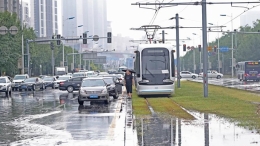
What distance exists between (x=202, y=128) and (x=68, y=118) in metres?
6.87

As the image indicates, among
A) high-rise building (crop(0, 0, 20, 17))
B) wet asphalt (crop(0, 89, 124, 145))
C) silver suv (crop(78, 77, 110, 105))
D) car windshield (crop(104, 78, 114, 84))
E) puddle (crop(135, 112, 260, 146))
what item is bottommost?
wet asphalt (crop(0, 89, 124, 145))

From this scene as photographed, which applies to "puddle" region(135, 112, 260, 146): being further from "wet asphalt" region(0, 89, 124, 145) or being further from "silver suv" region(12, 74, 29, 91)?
"silver suv" region(12, 74, 29, 91)

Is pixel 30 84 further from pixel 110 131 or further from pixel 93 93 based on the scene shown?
pixel 110 131

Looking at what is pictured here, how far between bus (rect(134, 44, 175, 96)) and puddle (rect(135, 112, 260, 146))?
1461cm

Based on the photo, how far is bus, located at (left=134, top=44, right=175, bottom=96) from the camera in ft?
112

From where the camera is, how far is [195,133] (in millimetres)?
15492

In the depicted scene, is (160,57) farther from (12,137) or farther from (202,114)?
(12,137)

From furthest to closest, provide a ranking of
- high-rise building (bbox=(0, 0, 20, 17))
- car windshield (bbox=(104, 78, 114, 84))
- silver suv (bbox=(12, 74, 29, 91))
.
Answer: high-rise building (bbox=(0, 0, 20, 17))
silver suv (bbox=(12, 74, 29, 91))
car windshield (bbox=(104, 78, 114, 84))

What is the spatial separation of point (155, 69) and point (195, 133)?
19236mm

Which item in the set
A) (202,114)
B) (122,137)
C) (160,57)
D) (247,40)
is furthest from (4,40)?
(122,137)

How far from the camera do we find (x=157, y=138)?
14.5 meters

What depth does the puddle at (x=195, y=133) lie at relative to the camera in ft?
45.1

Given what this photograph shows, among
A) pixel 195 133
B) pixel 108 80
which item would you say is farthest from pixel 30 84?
pixel 195 133

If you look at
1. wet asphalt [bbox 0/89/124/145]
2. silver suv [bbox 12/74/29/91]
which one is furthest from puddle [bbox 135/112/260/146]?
silver suv [bbox 12/74/29/91]
